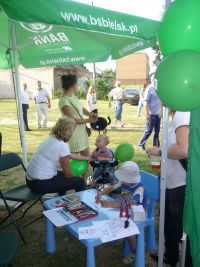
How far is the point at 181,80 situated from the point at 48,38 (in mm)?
3438

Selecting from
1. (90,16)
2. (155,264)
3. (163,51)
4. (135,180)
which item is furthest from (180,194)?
(90,16)

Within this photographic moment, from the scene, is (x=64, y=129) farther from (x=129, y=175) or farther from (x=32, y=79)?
(x=32, y=79)

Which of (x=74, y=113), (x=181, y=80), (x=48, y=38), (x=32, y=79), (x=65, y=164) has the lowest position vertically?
(x=65, y=164)

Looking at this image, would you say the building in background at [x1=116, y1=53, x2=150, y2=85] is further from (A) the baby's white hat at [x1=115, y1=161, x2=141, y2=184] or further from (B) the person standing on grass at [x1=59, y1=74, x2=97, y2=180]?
(A) the baby's white hat at [x1=115, y1=161, x2=141, y2=184]

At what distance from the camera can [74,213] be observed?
274cm

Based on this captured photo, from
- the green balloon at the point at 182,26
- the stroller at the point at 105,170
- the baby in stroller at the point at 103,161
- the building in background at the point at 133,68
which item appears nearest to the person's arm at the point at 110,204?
the stroller at the point at 105,170

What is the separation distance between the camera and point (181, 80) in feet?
5.40

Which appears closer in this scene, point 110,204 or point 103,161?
point 110,204

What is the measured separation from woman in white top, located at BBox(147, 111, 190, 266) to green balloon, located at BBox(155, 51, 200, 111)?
0.62 meters

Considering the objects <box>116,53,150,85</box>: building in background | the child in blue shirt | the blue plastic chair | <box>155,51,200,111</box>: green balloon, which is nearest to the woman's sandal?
the blue plastic chair

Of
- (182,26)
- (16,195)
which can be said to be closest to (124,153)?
(16,195)

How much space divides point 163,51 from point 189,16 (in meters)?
0.28

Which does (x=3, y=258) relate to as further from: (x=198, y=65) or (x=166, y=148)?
(x=198, y=65)

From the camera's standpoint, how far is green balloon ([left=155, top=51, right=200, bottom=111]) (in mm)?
1621
